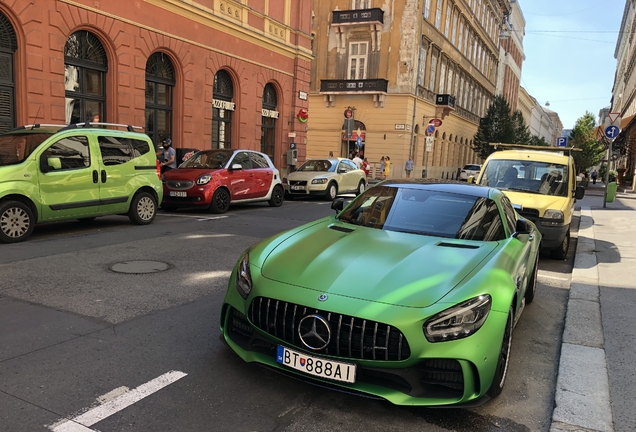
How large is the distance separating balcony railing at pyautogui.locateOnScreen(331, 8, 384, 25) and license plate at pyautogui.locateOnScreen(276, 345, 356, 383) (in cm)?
3632

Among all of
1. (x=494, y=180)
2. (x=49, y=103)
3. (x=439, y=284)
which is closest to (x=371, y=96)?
(x=49, y=103)

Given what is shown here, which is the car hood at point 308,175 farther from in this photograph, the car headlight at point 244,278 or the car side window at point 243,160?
the car headlight at point 244,278

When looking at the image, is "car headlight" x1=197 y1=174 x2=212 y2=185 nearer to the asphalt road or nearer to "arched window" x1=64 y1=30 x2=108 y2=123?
"arched window" x1=64 y1=30 x2=108 y2=123

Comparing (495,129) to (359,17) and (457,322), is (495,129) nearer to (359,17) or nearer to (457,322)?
(359,17)

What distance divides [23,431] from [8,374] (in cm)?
85

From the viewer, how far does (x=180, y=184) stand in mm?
12664

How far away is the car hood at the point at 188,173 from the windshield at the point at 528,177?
6.66 metres

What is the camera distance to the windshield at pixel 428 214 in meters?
4.41

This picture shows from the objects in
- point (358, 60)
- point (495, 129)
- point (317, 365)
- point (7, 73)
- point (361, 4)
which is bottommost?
point (317, 365)

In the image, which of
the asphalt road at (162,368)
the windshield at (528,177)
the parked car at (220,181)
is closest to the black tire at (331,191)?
the parked car at (220,181)

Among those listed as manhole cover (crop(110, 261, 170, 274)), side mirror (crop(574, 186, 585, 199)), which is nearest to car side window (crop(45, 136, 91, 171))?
manhole cover (crop(110, 261, 170, 274))

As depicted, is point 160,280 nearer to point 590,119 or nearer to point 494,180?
point 494,180

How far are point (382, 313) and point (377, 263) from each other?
1.98 feet

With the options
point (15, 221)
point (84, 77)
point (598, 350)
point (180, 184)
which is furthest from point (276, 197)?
point (598, 350)
